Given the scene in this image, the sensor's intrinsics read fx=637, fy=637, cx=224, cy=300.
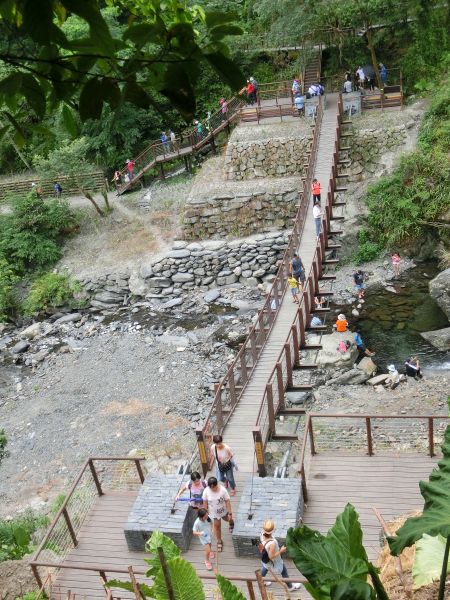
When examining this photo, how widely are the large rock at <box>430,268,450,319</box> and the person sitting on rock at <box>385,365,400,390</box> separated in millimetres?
2890

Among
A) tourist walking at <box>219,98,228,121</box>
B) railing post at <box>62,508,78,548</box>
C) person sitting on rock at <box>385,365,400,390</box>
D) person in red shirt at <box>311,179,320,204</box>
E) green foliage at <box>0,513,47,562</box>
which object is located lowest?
person sitting on rock at <box>385,365,400,390</box>

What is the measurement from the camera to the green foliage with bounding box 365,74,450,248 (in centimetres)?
1839

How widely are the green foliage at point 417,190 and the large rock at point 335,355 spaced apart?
4.76 m

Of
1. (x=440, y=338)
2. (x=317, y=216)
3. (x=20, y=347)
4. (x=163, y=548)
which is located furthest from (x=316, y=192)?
(x=163, y=548)

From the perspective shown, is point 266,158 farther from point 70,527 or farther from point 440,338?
point 70,527

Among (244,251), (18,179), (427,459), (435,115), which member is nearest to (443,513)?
(427,459)

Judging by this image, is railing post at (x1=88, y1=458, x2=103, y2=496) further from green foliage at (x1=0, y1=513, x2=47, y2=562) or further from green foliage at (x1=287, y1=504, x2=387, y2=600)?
green foliage at (x1=287, y1=504, x2=387, y2=600)

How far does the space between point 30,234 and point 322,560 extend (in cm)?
2031

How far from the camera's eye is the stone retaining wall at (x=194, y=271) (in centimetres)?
1992

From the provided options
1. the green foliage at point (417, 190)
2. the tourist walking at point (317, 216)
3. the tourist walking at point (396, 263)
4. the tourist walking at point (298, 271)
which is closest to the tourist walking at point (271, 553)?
the tourist walking at point (298, 271)

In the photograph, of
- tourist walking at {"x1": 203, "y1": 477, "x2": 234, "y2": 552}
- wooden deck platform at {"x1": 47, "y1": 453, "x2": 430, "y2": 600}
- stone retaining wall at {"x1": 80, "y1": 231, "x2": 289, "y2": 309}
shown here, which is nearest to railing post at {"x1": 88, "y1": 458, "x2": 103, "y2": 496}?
wooden deck platform at {"x1": 47, "y1": 453, "x2": 430, "y2": 600}

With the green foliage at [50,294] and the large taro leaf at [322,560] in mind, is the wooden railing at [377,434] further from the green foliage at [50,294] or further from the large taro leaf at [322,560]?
the green foliage at [50,294]

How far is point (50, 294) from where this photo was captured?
20812 mm

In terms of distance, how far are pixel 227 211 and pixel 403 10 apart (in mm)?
8209
